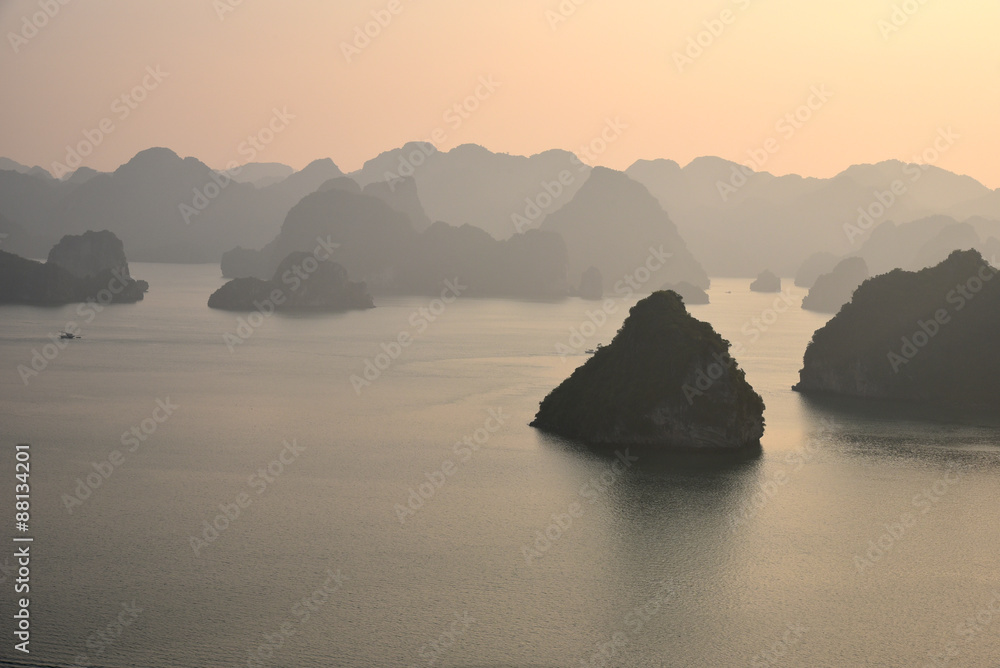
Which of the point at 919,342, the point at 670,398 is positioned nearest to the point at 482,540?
the point at 670,398

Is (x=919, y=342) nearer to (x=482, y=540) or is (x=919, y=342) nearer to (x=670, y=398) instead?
(x=670, y=398)

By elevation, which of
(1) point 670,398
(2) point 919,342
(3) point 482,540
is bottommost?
(2) point 919,342

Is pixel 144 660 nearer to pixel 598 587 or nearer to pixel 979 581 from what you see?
pixel 598 587

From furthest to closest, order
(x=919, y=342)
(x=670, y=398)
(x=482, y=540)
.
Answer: (x=919, y=342) → (x=670, y=398) → (x=482, y=540)

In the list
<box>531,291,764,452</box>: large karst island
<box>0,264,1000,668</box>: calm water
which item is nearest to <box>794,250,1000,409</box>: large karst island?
<box>0,264,1000,668</box>: calm water

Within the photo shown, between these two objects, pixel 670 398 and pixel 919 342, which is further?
pixel 919 342

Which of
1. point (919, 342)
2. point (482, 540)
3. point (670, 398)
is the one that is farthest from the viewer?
point (919, 342)

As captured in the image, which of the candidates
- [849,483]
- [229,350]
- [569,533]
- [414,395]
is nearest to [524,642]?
[569,533]
